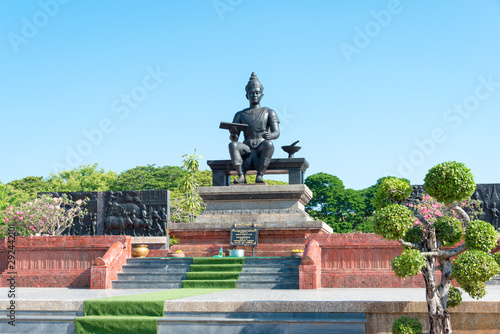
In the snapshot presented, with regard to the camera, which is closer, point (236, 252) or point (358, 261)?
point (358, 261)

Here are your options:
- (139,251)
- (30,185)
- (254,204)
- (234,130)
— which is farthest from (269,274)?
(30,185)

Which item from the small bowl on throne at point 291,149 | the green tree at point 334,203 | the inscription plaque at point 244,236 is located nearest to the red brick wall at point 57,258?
the inscription plaque at point 244,236

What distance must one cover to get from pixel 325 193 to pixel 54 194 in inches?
884

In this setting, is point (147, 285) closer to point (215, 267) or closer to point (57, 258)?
point (215, 267)

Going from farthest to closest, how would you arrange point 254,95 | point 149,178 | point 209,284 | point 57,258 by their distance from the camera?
point 149,178 < point 254,95 < point 57,258 < point 209,284

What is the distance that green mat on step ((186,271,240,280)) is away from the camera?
10703 mm

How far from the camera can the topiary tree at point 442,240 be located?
607 cm

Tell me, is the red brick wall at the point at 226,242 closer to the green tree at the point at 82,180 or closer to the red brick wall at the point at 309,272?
the red brick wall at the point at 309,272

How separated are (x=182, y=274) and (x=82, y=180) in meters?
33.8

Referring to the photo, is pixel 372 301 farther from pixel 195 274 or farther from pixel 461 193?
pixel 195 274

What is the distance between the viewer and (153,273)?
36.4 ft

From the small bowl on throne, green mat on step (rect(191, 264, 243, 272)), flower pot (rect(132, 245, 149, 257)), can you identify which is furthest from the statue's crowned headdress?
green mat on step (rect(191, 264, 243, 272))

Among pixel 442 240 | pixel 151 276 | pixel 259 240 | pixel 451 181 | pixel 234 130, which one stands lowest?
pixel 151 276

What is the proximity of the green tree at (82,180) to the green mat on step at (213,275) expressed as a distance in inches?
1289
